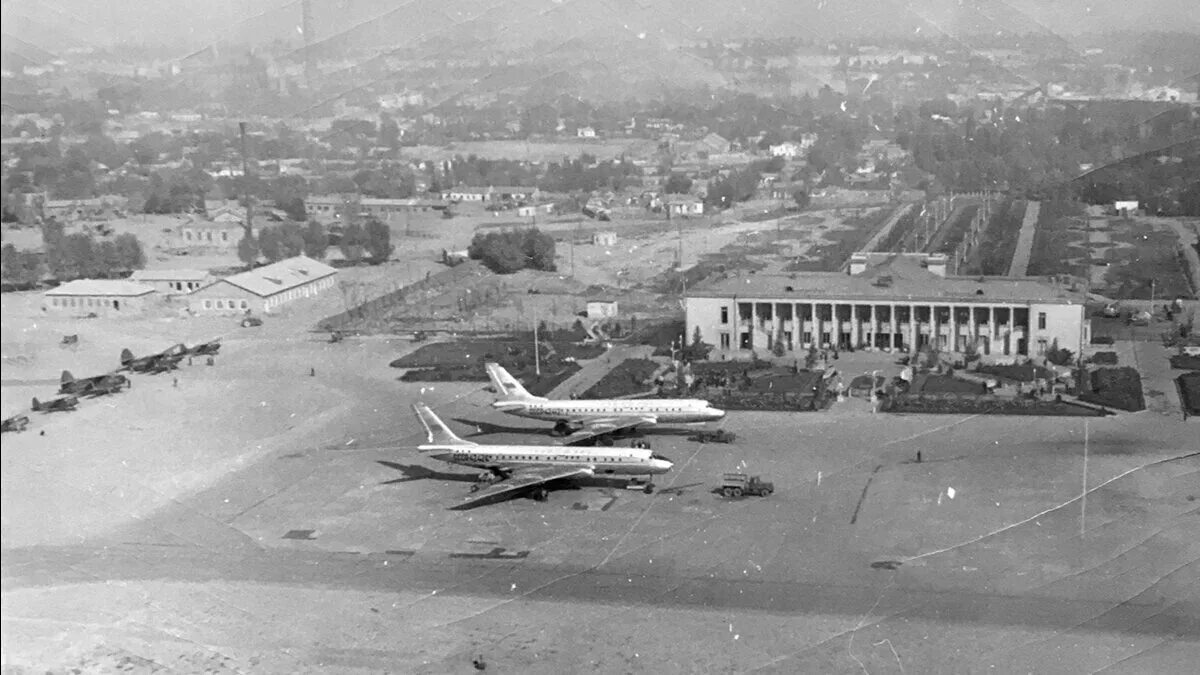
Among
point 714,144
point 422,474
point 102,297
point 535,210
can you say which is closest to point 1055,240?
point 422,474

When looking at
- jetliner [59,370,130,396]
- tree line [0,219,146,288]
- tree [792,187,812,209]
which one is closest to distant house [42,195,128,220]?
tree line [0,219,146,288]

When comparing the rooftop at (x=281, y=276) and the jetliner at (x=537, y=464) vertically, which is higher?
the rooftop at (x=281, y=276)

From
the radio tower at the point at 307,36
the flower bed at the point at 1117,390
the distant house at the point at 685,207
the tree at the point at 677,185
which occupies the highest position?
the radio tower at the point at 307,36

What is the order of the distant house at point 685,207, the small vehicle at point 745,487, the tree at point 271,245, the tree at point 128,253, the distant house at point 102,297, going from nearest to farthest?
1. the small vehicle at point 745,487
2. the distant house at point 102,297
3. the tree at point 128,253
4. the tree at point 271,245
5. the distant house at point 685,207

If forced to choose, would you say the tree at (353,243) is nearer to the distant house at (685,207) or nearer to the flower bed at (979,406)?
the distant house at (685,207)

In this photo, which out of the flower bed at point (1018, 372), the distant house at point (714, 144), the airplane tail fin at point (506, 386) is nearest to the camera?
the airplane tail fin at point (506, 386)

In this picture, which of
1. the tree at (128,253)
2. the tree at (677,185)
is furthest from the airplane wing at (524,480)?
the tree at (677,185)

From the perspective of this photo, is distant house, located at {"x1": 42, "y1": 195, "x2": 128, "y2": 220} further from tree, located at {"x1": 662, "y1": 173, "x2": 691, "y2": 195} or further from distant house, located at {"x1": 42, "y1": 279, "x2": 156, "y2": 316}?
tree, located at {"x1": 662, "y1": 173, "x2": 691, "y2": 195}
